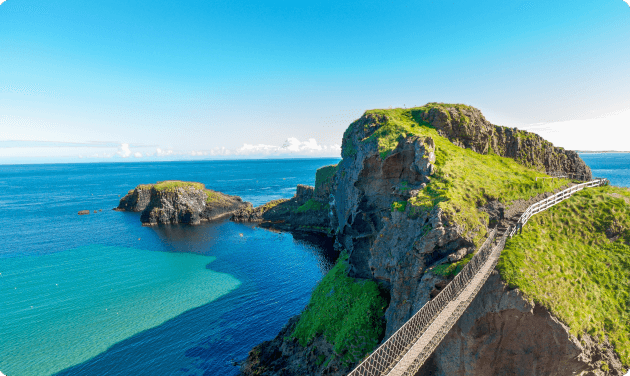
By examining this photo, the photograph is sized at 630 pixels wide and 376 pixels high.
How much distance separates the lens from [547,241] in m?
18.4

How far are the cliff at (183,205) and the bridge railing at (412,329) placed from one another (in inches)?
2973

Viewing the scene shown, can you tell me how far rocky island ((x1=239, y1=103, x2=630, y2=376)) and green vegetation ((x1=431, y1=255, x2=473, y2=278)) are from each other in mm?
63

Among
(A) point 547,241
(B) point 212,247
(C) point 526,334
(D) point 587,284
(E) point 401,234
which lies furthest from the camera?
(B) point 212,247

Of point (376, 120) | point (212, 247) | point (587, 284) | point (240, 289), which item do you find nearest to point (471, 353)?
point (587, 284)

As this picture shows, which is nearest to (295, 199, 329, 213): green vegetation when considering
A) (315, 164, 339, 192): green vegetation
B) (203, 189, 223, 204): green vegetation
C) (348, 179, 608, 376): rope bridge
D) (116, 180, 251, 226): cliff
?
(315, 164, 339, 192): green vegetation

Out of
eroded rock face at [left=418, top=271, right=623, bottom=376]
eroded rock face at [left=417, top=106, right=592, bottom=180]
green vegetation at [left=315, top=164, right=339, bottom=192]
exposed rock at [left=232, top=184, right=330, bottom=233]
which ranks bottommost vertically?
exposed rock at [left=232, top=184, right=330, bottom=233]

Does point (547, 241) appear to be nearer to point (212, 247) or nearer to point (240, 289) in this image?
point (240, 289)

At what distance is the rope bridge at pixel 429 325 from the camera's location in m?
11.4

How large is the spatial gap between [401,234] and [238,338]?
71.3 feet

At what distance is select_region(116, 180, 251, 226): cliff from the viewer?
7806cm

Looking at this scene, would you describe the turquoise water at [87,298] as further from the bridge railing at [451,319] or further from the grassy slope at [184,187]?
the bridge railing at [451,319]

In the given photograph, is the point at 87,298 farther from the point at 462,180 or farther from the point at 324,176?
the point at 324,176

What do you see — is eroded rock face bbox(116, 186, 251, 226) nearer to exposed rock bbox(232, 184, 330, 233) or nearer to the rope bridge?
exposed rock bbox(232, 184, 330, 233)

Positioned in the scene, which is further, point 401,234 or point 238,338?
point 238,338
